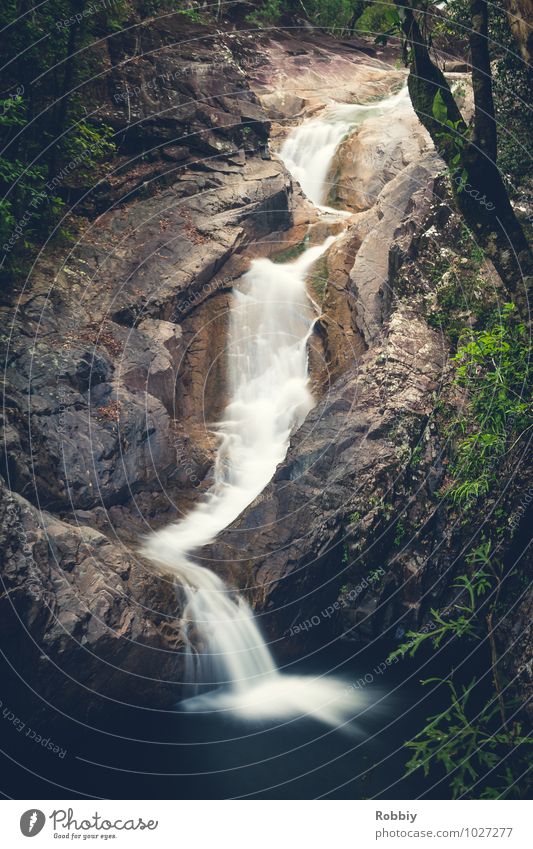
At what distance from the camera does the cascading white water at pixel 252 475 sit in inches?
476

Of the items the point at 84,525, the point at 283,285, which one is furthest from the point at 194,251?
the point at 84,525

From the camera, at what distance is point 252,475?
1562cm

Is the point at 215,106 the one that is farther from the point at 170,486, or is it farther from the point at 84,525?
the point at 84,525

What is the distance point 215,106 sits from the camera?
1981 cm

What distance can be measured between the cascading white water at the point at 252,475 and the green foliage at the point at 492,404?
408cm

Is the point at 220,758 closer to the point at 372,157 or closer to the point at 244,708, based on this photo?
the point at 244,708

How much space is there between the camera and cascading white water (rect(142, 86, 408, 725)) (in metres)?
12.1

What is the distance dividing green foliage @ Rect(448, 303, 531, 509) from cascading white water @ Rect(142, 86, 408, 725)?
408 cm

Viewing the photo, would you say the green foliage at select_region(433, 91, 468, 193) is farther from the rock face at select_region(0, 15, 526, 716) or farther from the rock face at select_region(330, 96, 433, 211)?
the rock face at select_region(330, 96, 433, 211)

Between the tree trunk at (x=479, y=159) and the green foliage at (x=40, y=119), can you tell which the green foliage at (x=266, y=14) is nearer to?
the green foliage at (x=40, y=119)

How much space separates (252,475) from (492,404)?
581 centimetres

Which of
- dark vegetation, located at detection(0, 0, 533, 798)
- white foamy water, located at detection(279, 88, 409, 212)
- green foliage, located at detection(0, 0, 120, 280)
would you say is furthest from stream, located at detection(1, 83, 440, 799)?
white foamy water, located at detection(279, 88, 409, 212)

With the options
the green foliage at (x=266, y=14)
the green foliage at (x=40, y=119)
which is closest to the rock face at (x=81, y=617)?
the green foliage at (x=40, y=119)

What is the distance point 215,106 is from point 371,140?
527 cm
